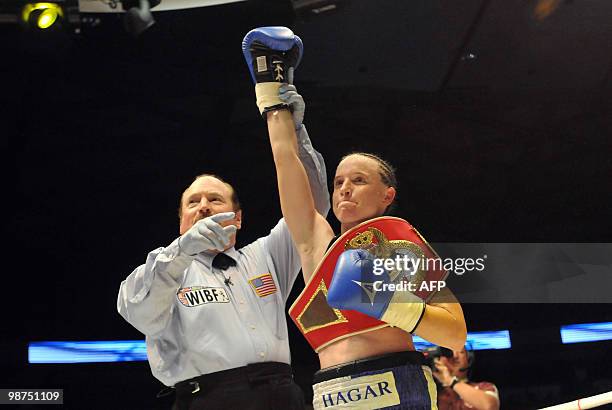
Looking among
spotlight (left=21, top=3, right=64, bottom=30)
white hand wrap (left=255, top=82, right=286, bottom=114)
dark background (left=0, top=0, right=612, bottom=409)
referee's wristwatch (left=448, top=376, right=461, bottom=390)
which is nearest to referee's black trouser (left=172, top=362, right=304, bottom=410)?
white hand wrap (left=255, top=82, right=286, bottom=114)

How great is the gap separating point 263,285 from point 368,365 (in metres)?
0.91

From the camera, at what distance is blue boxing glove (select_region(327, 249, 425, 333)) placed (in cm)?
229

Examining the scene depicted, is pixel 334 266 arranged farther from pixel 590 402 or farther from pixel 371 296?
pixel 590 402

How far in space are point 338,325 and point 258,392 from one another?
0.64 meters

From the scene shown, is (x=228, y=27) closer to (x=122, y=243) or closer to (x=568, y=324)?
(x=122, y=243)

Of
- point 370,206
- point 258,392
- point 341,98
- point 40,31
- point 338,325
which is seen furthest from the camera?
point 341,98

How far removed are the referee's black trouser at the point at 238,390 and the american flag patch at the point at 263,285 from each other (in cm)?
29

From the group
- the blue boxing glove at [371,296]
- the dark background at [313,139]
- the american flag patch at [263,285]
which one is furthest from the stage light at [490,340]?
the blue boxing glove at [371,296]

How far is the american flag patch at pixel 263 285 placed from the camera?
323 centimetres

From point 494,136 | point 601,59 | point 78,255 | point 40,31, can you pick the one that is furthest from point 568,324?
point 40,31

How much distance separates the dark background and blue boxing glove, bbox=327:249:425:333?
93.1 inches

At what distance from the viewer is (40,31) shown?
4688 millimetres

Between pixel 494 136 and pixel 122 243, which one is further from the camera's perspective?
pixel 122 243

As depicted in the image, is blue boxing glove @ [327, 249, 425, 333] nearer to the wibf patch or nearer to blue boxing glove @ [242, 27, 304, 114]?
blue boxing glove @ [242, 27, 304, 114]
